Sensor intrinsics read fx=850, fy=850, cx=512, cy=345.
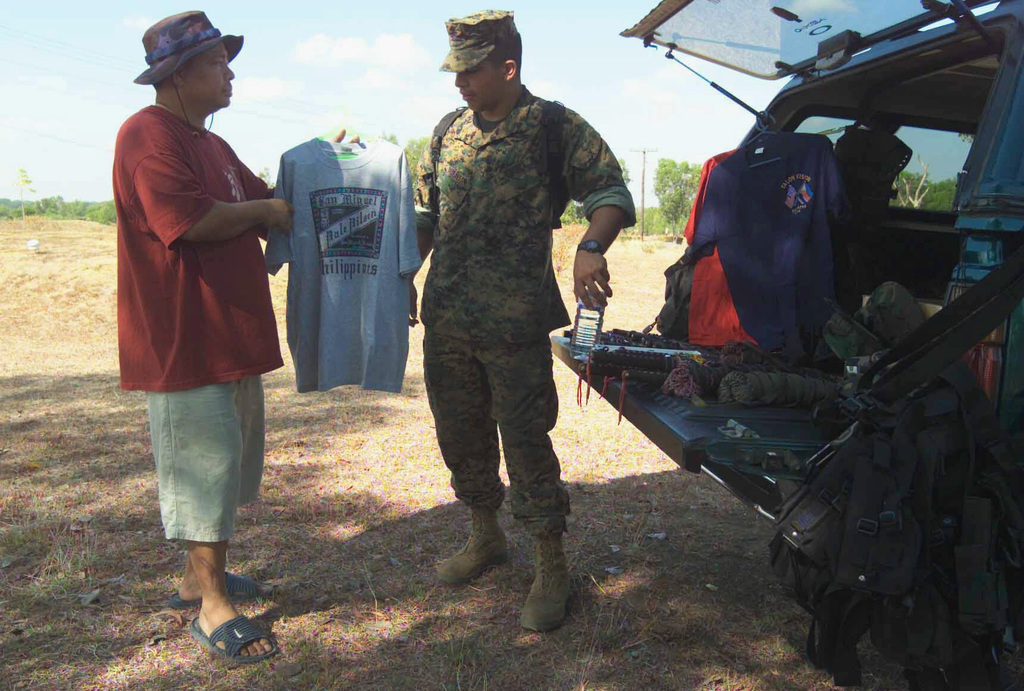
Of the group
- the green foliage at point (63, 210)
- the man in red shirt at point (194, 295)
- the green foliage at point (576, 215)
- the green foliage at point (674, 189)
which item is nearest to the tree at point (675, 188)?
the green foliage at point (674, 189)

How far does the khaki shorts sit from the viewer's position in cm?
290

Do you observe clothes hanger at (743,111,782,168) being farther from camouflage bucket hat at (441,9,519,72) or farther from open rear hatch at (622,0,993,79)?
camouflage bucket hat at (441,9,519,72)

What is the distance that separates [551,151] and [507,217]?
29 cm

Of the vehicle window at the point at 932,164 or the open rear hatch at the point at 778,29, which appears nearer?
the open rear hatch at the point at 778,29

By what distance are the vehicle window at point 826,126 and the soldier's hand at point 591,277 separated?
2.52 m

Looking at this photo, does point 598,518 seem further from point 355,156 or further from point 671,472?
point 355,156

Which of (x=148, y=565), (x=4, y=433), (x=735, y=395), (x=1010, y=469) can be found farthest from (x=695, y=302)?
(x=4, y=433)

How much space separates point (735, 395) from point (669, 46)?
6.99 ft

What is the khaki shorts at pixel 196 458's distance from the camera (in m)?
2.90

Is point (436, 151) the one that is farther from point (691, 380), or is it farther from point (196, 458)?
point (196, 458)

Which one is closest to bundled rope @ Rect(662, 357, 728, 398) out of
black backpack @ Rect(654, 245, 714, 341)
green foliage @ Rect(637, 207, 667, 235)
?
black backpack @ Rect(654, 245, 714, 341)

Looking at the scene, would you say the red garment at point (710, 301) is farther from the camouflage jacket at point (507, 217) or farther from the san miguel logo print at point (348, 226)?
the san miguel logo print at point (348, 226)

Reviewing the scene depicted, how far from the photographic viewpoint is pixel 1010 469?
2.28 meters

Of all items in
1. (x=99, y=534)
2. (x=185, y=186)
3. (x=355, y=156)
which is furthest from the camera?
(x=99, y=534)
